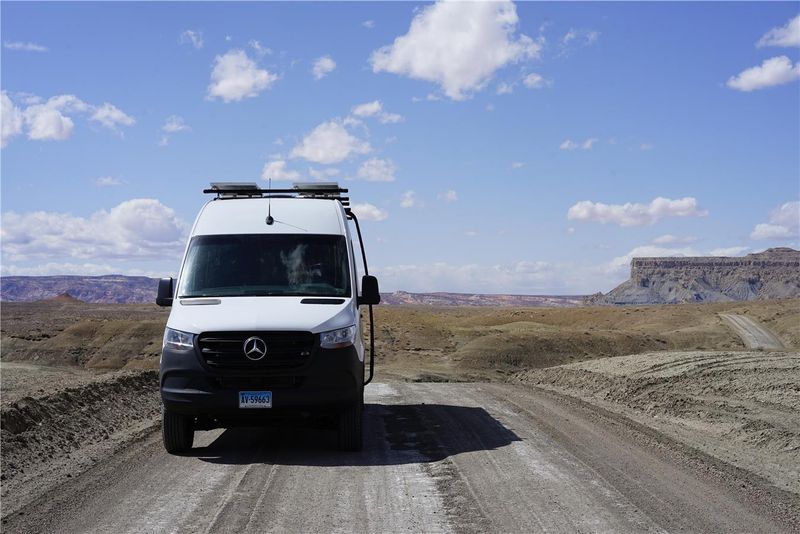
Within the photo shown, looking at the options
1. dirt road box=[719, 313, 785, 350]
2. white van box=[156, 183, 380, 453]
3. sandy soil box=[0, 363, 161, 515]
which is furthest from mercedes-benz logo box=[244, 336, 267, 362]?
dirt road box=[719, 313, 785, 350]

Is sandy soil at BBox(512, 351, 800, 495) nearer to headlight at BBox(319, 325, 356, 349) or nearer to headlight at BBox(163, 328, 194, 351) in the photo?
headlight at BBox(319, 325, 356, 349)

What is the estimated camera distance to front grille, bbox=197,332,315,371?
9.32 meters

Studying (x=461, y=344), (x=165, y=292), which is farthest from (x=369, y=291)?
(x=461, y=344)

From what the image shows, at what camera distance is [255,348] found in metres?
9.28

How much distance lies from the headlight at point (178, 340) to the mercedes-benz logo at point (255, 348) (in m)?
0.67

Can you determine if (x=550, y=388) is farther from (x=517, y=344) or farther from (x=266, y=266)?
(x=517, y=344)

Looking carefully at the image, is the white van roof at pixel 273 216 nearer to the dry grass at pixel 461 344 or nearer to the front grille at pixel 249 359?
the front grille at pixel 249 359

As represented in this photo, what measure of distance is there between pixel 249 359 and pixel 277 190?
3.86m

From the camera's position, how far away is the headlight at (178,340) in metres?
9.41

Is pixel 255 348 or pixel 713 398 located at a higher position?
pixel 255 348

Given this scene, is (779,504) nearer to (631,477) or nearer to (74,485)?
(631,477)

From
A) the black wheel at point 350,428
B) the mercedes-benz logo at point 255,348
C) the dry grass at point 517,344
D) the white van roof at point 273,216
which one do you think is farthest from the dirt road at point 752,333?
the mercedes-benz logo at point 255,348

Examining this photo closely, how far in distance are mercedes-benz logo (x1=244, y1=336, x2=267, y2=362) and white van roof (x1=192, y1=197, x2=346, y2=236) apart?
2.10 metres

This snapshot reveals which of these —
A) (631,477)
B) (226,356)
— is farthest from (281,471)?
(631,477)
